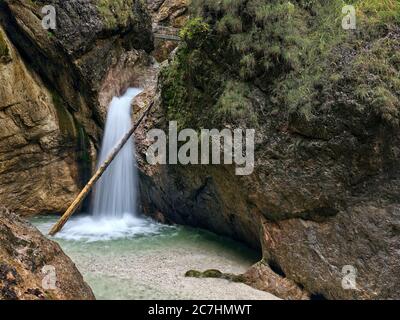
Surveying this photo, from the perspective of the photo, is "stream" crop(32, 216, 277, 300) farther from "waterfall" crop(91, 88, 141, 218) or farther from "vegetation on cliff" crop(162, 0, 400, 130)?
"vegetation on cliff" crop(162, 0, 400, 130)

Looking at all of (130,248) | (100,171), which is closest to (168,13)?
(100,171)

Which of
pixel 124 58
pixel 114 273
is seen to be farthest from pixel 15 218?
pixel 124 58

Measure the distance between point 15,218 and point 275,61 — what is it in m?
6.48

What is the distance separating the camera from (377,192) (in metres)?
7.71

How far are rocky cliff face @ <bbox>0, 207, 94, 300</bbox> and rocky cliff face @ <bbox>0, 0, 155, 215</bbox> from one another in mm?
7653

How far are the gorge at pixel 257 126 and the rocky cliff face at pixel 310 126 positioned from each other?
0.09 feet

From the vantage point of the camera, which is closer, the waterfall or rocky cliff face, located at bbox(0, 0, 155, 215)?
rocky cliff face, located at bbox(0, 0, 155, 215)

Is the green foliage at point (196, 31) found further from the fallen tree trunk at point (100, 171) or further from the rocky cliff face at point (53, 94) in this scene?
the rocky cliff face at point (53, 94)

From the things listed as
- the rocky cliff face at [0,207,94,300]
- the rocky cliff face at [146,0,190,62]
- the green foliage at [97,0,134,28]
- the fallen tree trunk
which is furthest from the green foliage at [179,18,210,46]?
the rocky cliff face at [146,0,190,62]

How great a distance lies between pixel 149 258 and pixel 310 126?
5.30 meters

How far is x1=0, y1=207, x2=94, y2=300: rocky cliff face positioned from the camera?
4922mm

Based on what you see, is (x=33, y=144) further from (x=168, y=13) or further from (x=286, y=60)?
(x=168, y=13)

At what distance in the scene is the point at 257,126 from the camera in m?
9.20
